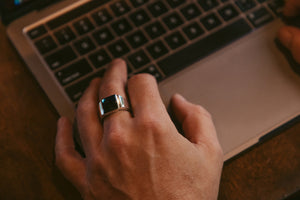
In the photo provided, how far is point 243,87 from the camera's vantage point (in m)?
0.58

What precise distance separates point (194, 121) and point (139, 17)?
0.76 feet

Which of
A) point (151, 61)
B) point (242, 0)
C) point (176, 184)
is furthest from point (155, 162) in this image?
point (242, 0)

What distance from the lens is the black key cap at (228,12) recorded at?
0.62 meters

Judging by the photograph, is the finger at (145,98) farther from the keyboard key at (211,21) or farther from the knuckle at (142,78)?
the keyboard key at (211,21)

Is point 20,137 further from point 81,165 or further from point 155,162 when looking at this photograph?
point 155,162

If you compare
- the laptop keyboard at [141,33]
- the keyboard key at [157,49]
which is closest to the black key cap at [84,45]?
the laptop keyboard at [141,33]

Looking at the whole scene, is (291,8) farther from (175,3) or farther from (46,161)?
(46,161)

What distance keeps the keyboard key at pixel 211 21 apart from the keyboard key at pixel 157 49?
94 millimetres

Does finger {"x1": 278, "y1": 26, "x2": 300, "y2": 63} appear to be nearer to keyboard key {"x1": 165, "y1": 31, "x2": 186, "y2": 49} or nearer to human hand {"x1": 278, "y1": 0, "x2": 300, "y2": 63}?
human hand {"x1": 278, "y1": 0, "x2": 300, "y2": 63}

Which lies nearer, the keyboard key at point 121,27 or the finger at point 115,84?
the finger at point 115,84

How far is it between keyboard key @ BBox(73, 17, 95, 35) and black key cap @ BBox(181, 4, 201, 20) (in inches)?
7.0

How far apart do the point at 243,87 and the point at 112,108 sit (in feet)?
0.82

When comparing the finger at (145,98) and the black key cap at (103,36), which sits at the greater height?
the black key cap at (103,36)

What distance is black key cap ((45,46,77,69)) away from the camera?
0.57 meters
